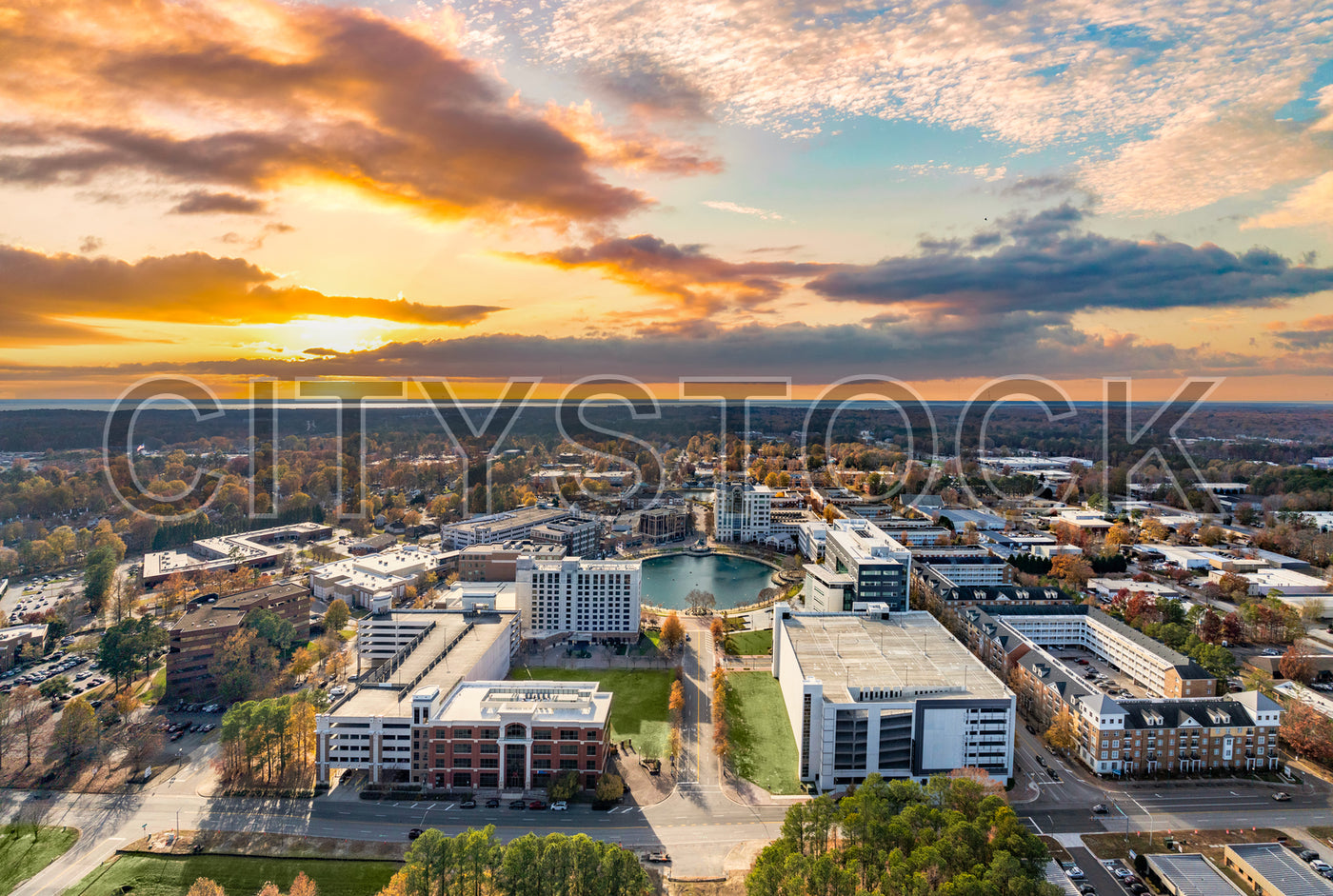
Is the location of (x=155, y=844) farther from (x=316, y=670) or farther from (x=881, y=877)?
(x=881, y=877)

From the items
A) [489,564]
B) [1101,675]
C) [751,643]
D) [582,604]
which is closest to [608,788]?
[582,604]

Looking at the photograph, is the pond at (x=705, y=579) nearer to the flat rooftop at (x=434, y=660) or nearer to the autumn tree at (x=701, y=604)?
the autumn tree at (x=701, y=604)

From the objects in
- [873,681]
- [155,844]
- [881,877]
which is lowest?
[155,844]

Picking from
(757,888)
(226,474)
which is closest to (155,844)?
(757,888)

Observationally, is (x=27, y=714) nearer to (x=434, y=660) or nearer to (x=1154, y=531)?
(x=434, y=660)

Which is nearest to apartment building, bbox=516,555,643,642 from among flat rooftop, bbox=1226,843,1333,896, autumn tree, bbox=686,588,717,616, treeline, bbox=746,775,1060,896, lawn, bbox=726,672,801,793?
autumn tree, bbox=686,588,717,616

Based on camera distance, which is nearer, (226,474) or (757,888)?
(757,888)

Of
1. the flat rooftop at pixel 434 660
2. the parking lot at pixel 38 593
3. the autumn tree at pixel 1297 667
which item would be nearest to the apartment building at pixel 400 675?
the flat rooftop at pixel 434 660
